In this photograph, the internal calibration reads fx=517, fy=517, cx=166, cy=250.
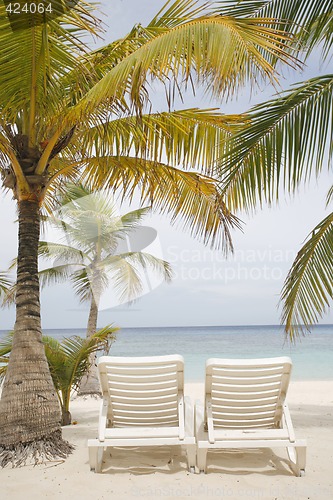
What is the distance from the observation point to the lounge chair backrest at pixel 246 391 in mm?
3896

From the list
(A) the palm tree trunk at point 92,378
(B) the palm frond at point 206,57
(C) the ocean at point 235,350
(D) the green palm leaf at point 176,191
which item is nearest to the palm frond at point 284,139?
(B) the palm frond at point 206,57

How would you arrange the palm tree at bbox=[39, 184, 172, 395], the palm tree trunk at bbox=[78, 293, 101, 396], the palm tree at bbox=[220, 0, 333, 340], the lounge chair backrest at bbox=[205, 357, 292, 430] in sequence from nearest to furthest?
the lounge chair backrest at bbox=[205, 357, 292, 430], the palm tree at bbox=[220, 0, 333, 340], the palm tree trunk at bbox=[78, 293, 101, 396], the palm tree at bbox=[39, 184, 172, 395]

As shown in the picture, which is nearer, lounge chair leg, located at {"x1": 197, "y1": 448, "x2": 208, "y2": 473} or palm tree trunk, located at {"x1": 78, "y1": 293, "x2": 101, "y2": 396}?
lounge chair leg, located at {"x1": 197, "y1": 448, "x2": 208, "y2": 473}

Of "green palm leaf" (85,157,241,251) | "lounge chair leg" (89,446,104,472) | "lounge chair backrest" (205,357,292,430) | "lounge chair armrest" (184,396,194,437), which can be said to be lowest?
"lounge chair leg" (89,446,104,472)

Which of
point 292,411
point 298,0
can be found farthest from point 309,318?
point 298,0

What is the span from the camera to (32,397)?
459cm

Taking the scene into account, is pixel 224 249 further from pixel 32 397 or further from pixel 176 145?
pixel 32 397

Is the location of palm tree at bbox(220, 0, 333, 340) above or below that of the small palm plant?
above

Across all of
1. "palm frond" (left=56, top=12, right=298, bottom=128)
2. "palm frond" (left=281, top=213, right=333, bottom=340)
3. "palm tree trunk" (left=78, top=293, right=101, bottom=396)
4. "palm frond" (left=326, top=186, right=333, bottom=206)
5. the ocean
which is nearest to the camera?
"palm frond" (left=56, top=12, right=298, bottom=128)

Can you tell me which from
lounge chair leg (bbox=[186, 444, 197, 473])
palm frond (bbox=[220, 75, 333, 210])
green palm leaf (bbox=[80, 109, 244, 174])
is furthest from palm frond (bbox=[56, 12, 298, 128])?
lounge chair leg (bbox=[186, 444, 197, 473])

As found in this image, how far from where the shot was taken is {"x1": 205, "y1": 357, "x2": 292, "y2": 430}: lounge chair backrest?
12.8 feet

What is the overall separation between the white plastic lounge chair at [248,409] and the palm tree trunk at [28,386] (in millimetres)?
1363

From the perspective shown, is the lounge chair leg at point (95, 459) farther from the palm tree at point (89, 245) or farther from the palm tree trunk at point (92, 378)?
the palm tree at point (89, 245)

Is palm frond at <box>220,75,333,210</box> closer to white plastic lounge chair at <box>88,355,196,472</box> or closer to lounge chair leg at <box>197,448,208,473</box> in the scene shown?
white plastic lounge chair at <box>88,355,196,472</box>
